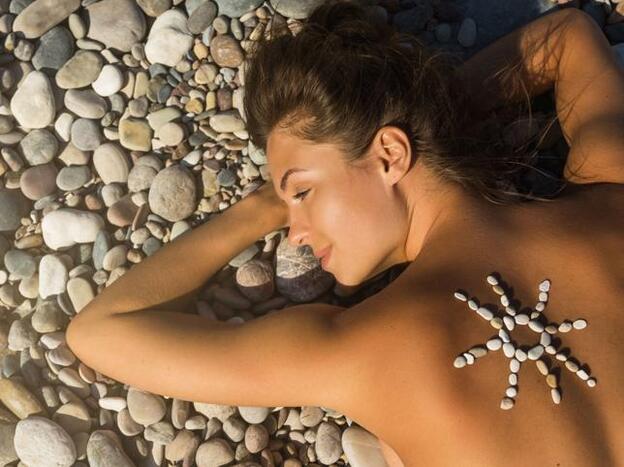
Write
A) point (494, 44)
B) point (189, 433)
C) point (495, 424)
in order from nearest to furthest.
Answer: point (495, 424), point (189, 433), point (494, 44)

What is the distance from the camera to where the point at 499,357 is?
81.0 inches

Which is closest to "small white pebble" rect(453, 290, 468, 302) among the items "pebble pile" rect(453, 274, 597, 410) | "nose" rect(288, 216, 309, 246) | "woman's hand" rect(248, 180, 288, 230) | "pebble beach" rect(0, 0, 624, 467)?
"pebble pile" rect(453, 274, 597, 410)

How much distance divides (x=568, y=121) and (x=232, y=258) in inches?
58.1

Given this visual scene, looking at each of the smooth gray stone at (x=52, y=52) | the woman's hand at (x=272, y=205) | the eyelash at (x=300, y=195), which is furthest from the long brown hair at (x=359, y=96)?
the smooth gray stone at (x=52, y=52)

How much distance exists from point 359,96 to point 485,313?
84 centimetres

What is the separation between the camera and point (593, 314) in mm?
2076

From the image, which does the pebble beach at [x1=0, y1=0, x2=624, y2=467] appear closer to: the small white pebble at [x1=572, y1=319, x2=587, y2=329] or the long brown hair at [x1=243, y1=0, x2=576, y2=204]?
the long brown hair at [x1=243, y1=0, x2=576, y2=204]

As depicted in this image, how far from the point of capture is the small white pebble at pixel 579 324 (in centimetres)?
207

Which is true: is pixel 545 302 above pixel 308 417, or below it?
above

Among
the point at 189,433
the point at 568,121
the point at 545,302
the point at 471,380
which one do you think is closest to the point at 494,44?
the point at 568,121

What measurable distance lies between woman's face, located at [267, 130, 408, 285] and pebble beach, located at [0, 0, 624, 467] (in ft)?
1.54

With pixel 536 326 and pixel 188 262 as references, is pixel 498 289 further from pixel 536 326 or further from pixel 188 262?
pixel 188 262

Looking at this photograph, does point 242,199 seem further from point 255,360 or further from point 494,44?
point 494,44

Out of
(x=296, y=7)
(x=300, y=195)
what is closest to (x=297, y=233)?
(x=300, y=195)
